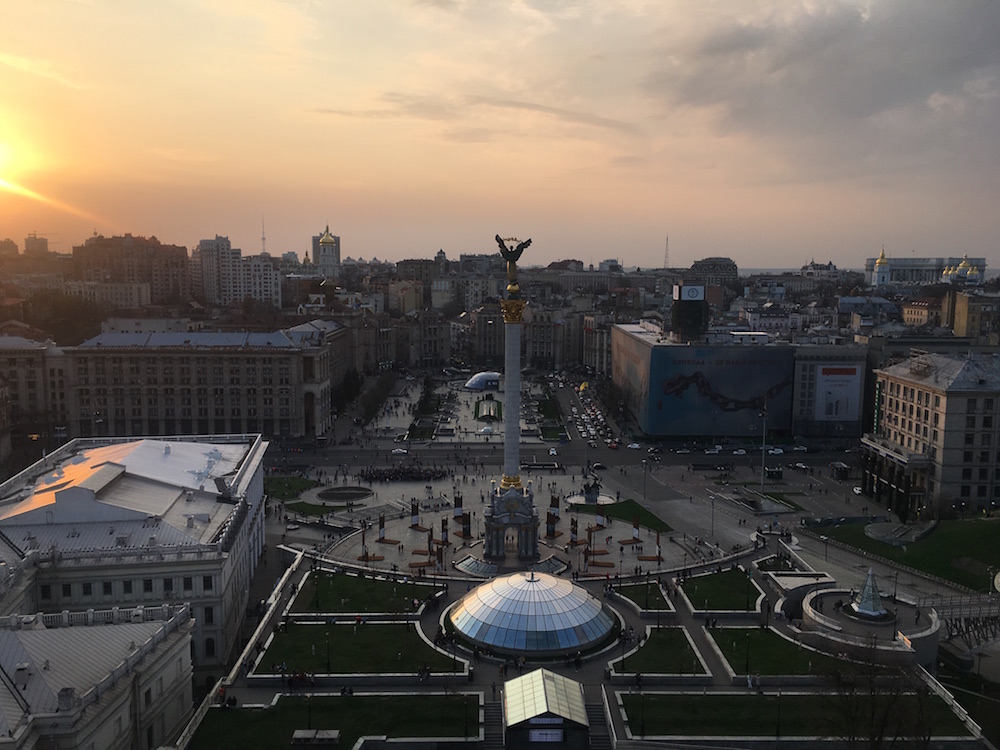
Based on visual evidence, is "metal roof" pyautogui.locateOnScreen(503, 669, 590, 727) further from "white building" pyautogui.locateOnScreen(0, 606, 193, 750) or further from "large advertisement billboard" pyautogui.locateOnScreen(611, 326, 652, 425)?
"large advertisement billboard" pyautogui.locateOnScreen(611, 326, 652, 425)

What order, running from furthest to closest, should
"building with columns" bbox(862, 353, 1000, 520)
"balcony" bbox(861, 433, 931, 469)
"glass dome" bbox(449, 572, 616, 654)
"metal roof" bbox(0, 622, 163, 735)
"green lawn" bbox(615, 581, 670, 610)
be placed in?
"balcony" bbox(861, 433, 931, 469)
"building with columns" bbox(862, 353, 1000, 520)
"green lawn" bbox(615, 581, 670, 610)
"glass dome" bbox(449, 572, 616, 654)
"metal roof" bbox(0, 622, 163, 735)

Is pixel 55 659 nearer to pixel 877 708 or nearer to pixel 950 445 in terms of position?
pixel 877 708

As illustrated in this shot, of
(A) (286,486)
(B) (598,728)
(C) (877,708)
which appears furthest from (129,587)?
(C) (877,708)

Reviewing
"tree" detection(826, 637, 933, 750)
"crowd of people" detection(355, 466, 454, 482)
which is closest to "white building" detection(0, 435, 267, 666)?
"crowd of people" detection(355, 466, 454, 482)

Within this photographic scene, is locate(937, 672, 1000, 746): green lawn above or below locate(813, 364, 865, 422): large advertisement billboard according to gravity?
below

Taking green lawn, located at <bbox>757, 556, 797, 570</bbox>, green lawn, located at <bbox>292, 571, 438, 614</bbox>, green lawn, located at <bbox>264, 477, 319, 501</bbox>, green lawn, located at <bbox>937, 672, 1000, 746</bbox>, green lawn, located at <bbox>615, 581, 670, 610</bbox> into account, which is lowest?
green lawn, located at <bbox>937, 672, 1000, 746</bbox>

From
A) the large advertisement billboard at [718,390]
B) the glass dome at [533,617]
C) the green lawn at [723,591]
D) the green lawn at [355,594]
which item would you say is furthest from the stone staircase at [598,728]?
the large advertisement billboard at [718,390]
